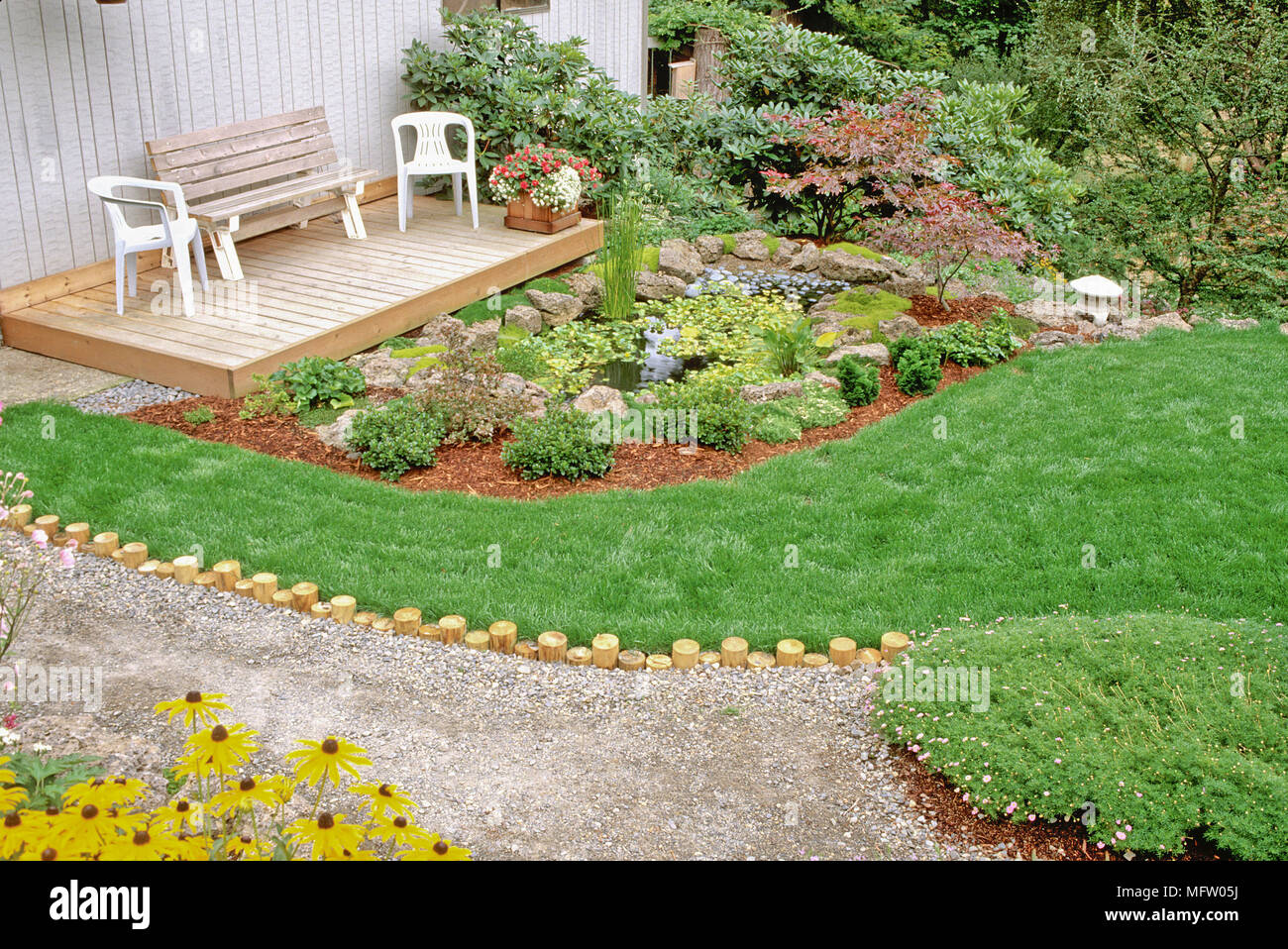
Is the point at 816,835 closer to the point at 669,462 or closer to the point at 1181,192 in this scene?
the point at 669,462

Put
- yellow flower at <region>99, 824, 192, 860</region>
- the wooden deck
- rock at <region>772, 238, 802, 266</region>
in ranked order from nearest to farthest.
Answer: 1. yellow flower at <region>99, 824, 192, 860</region>
2. the wooden deck
3. rock at <region>772, 238, 802, 266</region>

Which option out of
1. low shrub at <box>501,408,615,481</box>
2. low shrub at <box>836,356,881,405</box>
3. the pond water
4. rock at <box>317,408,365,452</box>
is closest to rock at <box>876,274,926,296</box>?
the pond water

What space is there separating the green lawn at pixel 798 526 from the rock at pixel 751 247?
367 centimetres

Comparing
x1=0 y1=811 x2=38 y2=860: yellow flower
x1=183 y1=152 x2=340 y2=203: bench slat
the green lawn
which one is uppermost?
x1=183 y1=152 x2=340 y2=203: bench slat

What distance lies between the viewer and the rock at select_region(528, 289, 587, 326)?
7781mm

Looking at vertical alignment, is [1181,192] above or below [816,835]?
above

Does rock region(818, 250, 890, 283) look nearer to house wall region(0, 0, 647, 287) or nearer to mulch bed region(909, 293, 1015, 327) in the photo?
mulch bed region(909, 293, 1015, 327)

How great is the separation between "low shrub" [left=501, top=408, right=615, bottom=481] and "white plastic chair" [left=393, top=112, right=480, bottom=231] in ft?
12.5

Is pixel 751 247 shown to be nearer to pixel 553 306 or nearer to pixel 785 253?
pixel 785 253

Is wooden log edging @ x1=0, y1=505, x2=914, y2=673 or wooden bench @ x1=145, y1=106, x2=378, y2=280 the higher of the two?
wooden bench @ x1=145, y1=106, x2=378, y2=280
